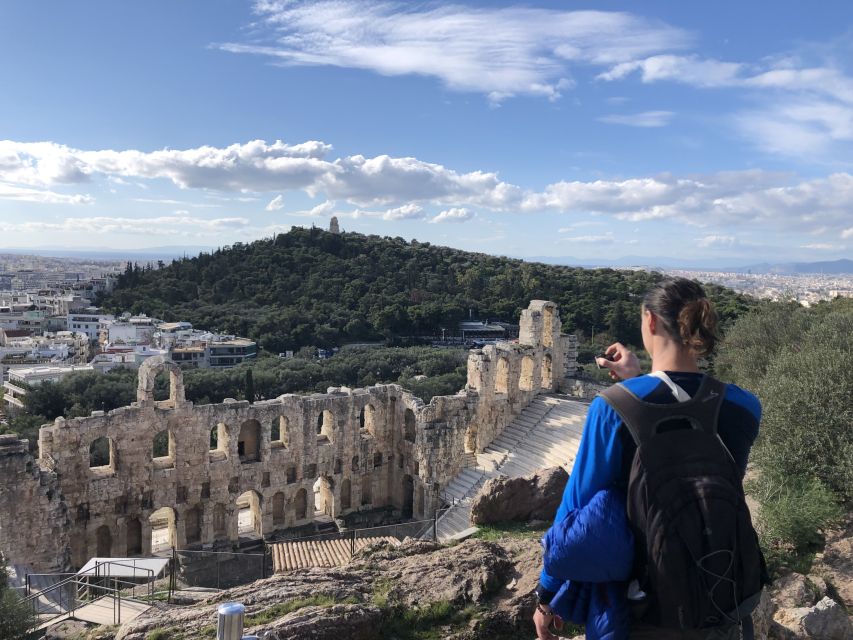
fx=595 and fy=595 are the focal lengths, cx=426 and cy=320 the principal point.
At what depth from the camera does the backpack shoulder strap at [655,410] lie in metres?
3.43

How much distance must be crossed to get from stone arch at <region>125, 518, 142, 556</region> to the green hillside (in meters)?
39.3

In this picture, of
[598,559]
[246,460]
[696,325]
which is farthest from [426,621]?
[246,460]

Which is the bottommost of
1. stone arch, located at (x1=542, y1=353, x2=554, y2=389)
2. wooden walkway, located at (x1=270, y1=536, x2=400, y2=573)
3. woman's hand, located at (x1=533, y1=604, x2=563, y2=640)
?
wooden walkway, located at (x1=270, y1=536, x2=400, y2=573)

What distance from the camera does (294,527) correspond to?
2289 centimetres

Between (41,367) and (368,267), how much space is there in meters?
38.8

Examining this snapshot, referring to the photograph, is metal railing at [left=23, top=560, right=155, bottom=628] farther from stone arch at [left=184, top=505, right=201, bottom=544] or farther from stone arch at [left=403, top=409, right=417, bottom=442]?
stone arch at [left=403, top=409, right=417, bottom=442]

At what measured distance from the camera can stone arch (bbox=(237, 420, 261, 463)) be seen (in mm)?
22516

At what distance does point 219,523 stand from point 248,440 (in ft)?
10.2

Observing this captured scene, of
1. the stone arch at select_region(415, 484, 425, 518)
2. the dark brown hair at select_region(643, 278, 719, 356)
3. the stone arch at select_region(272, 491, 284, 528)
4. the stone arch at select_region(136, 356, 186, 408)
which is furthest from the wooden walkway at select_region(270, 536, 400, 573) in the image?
the dark brown hair at select_region(643, 278, 719, 356)

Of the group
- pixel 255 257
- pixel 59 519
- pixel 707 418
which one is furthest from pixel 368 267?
pixel 707 418

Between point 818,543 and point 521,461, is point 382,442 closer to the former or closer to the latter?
point 521,461

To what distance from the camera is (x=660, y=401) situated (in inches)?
138

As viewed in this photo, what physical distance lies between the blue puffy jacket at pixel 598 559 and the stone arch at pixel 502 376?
72.5 ft

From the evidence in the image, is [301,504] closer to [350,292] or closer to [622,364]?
[622,364]
